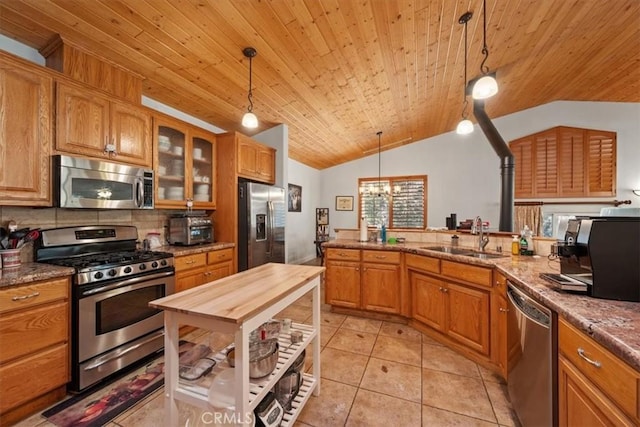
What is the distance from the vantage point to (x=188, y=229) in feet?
9.36

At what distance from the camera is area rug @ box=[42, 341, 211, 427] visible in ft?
5.13

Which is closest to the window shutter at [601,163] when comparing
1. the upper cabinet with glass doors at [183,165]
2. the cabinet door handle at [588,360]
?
the cabinet door handle at [588,360]

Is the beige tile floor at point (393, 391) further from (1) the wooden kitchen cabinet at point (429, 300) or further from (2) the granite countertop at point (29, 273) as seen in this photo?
(2) the granite countertop at point (29, 273)

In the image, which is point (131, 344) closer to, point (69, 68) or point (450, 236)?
point (69, 68)

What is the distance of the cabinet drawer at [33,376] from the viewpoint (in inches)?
57.5

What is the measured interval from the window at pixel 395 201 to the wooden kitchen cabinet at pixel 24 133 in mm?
5559

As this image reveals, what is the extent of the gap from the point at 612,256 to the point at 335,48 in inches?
96.2

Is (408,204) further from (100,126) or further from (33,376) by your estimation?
(33,376)

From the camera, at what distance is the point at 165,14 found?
5.90 ft

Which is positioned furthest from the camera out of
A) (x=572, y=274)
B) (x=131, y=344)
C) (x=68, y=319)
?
(x=131, y=344)

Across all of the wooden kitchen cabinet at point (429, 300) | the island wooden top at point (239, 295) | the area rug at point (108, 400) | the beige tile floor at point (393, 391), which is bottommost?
the beige tile floor at point (393, 391)

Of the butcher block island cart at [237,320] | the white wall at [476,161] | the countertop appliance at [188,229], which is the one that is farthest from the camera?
the white wall at [476,161]

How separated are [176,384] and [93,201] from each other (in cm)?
171

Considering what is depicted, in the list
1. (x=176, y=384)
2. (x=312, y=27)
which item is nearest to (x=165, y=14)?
(x=312, y=27)
